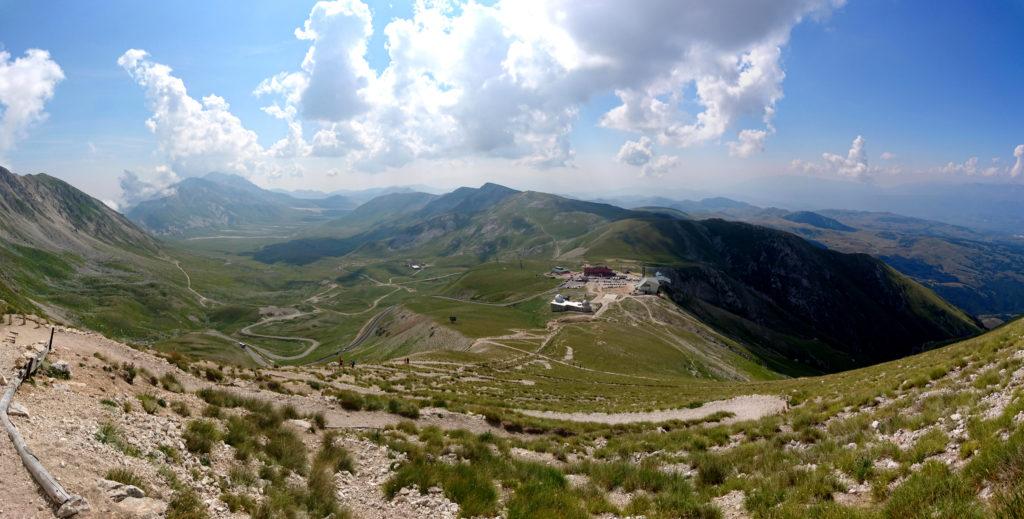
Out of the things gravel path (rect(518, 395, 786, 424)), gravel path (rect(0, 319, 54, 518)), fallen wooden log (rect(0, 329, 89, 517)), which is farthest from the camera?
gravel path (rect(518, 395, 786, 424))

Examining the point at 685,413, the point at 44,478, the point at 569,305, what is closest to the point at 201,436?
the point at 44,478

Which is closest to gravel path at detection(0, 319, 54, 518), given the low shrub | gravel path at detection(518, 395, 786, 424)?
the low shrub

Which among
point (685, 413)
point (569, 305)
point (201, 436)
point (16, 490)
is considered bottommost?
point (569, 305)

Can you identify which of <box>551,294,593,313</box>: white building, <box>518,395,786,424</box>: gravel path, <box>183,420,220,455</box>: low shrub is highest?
<box>183,420,220,455</box>: low shrub

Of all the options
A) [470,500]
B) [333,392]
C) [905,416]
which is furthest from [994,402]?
[333,392]

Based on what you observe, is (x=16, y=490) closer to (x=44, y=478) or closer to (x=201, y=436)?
(x=44, y=478)

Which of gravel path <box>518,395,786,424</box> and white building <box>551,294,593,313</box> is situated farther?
white building <box>551,294,593,313</box>

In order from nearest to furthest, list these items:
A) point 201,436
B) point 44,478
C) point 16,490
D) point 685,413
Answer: point 16,490, point 44,478, point 201,436, point 685,413

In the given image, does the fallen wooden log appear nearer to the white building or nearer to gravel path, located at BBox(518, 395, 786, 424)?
gravel path, located at BBox(518, 395, 786, 424)

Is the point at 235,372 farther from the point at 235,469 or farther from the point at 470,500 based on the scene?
the point at 470,500
